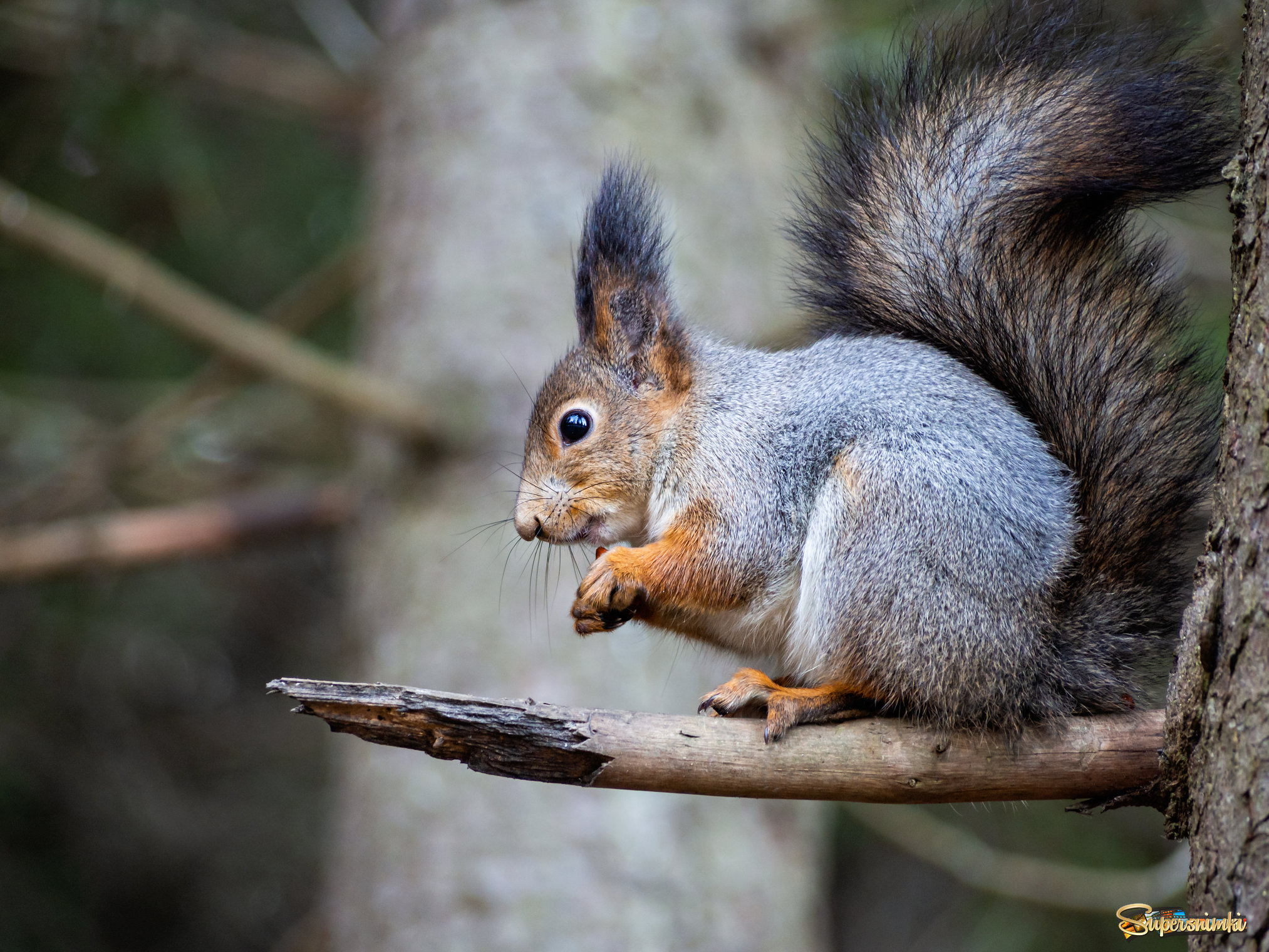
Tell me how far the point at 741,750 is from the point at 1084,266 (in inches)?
28.7

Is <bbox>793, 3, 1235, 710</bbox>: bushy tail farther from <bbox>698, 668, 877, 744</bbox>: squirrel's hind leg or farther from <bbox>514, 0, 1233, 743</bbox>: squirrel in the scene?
<bbox>698, 668, 877, 744</bbox>: squirrel's hind leg

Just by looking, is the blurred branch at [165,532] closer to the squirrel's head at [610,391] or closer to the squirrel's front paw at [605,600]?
the squirrel's head at [610,391]

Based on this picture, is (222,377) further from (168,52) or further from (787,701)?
(787,701)

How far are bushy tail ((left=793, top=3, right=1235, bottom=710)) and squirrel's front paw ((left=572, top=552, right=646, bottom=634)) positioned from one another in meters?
0.51

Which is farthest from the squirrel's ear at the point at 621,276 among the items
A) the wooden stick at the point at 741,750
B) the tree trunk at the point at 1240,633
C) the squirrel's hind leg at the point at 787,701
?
the tree trunk at the point at 1240,633

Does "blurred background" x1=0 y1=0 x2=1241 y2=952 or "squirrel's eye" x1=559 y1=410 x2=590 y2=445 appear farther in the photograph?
"blurred background" x1=0 y1=0 x2=1241 y2=952

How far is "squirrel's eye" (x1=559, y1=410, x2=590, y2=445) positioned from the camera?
1.61m

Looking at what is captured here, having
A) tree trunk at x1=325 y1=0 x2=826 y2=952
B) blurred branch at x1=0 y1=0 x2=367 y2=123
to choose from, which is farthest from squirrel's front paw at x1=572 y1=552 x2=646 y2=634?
blurred branch at x1=0 y1=0 x2=367 y2=123

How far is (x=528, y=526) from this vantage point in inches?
60.1

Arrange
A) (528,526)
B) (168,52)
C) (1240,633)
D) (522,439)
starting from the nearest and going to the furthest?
(1240,633) < (528,526) < (522,439) < (168,52)

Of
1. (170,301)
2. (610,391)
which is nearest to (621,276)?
(610,391)

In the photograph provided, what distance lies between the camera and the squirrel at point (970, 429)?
1.24m

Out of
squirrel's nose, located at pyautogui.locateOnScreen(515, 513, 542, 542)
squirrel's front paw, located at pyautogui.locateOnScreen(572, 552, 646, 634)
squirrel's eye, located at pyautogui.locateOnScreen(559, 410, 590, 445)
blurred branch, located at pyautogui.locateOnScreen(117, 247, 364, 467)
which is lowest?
squirrel's front paw, located at pyautogui.locateOnScreen(572, 552, 646, 634)

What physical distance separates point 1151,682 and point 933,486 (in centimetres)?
Result: 40
